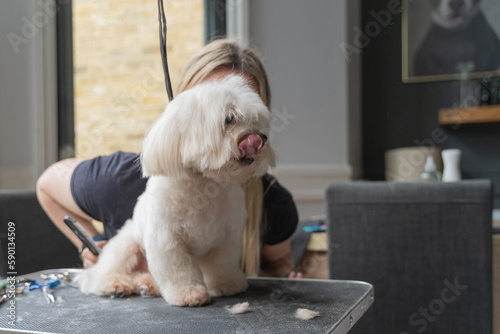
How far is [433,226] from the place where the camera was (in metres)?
1.28

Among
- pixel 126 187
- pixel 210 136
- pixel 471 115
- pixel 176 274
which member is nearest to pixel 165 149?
pixel 210 136

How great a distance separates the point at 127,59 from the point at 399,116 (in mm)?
1863

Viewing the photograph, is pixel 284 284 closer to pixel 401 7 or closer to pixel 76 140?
pixel 76 140

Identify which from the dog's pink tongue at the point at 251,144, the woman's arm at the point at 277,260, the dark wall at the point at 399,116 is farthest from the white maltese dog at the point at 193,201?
the dark wall at the point at 399,116

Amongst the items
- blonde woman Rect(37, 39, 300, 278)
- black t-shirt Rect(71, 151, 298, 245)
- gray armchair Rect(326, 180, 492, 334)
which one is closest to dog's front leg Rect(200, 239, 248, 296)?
blonde woman Rect(37, 39, 300, 278)

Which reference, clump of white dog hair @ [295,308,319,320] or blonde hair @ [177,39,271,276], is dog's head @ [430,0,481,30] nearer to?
blonde hair @ [177,39,271,276]

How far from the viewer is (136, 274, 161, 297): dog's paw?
88 centimetres

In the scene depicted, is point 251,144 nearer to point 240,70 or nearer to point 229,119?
point 229,119

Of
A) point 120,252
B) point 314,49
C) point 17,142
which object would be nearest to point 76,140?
point 17,142

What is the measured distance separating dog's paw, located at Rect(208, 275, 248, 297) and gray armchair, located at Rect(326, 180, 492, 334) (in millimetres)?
479

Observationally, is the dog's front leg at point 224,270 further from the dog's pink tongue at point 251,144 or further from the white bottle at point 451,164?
the white bottle at point 451,164

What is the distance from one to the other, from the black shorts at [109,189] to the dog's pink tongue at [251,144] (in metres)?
0.51

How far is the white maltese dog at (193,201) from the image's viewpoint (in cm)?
75

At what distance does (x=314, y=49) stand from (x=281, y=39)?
21 centimetres
